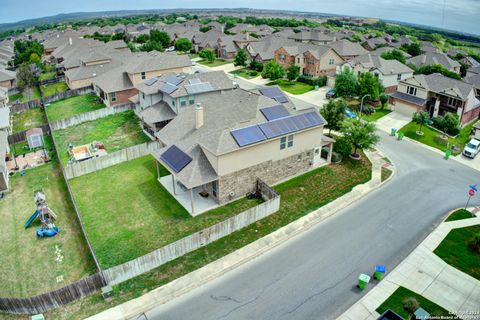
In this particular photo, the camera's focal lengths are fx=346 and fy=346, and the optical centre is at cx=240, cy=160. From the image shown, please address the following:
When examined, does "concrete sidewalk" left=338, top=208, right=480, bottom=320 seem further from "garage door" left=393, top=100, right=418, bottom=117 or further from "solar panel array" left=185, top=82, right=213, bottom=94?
"garage door" left=393, top=100, right=418, bottom=117

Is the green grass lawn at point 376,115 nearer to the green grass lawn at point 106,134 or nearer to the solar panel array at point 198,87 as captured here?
the solar panel array at point 198,87

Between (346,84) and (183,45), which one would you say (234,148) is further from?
(183,45)

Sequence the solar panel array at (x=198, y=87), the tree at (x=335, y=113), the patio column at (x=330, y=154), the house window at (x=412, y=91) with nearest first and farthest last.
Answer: the patio column at (x=330, y=154) → the tree at (x=335, y=113) → the solar panel array at (x=198, y=87) → the house window at (x=412, y=91)

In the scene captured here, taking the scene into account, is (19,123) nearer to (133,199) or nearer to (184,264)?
(133,199)

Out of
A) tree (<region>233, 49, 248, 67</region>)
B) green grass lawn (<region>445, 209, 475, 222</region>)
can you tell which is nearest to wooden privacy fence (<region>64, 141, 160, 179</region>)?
green grass lawn (<region>445, 209, 475, 222</region>)

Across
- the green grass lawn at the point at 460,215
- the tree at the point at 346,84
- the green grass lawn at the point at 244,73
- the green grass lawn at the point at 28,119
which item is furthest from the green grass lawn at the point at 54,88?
the green grass lawn at the point at 460,215

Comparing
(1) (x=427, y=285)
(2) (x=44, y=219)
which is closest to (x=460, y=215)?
(1) (x=427, y=285)

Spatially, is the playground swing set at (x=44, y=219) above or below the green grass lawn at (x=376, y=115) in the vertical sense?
above

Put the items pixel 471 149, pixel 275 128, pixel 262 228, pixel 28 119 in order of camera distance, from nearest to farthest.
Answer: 1. pixel 262 228
2. pixel 275 128
3. pixel 471 149
4. pixel 28 119
